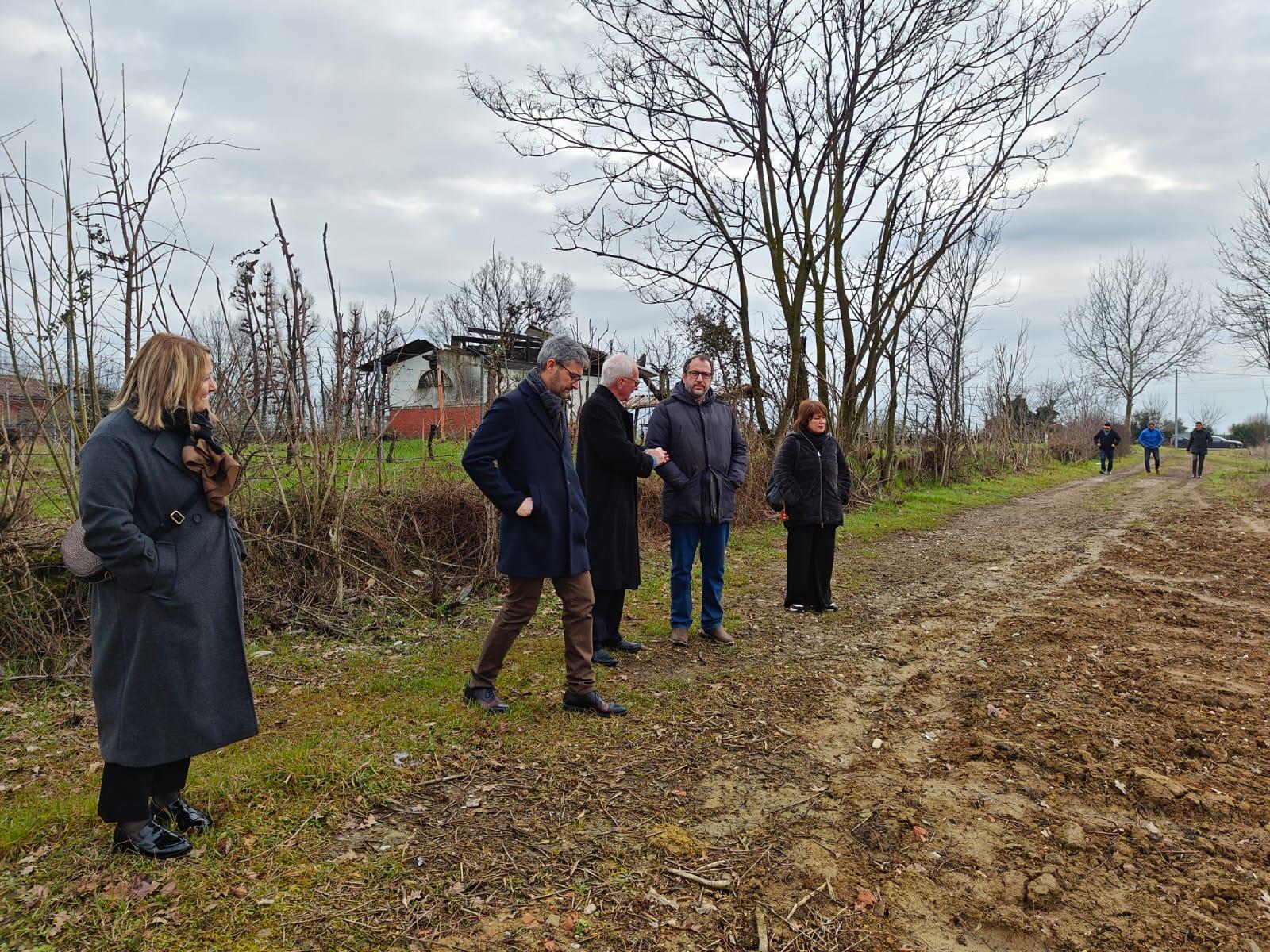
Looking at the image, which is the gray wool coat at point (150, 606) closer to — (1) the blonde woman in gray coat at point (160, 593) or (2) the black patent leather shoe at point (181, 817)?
(1) the blonde woman in gray coat at point (160, 593)

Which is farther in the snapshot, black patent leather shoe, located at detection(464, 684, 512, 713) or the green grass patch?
the green grass patch

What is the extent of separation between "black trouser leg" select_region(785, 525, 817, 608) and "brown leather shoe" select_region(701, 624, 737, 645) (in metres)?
1.26

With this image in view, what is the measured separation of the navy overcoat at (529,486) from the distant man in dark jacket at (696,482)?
1543 mm

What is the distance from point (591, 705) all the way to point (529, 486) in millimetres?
1296

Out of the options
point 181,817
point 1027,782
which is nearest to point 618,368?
point 1027,782

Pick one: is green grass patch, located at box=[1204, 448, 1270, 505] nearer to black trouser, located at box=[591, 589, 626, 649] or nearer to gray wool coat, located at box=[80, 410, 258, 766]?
black trouser, located at box=[591, 589, 626, 649]

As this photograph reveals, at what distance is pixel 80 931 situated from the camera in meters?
2.43

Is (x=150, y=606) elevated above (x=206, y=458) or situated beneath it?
situated beneath

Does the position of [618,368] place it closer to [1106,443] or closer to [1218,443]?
[1106,443]

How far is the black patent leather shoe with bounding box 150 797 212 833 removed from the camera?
2914 millimetres

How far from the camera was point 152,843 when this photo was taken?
109 inches

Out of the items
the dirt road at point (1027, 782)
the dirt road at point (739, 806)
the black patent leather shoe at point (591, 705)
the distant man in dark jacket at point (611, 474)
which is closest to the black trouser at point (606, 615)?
the distant man in dark jacket at point (611, 474)

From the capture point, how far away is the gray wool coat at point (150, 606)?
8.38ft

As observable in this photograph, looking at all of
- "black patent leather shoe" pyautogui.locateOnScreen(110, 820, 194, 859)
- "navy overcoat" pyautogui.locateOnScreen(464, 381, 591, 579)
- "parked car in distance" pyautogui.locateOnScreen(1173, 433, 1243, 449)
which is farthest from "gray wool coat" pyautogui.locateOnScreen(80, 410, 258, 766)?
"parked car in distance" pyautogui.locateOnScreen(1173, 433, 1243, 449)
